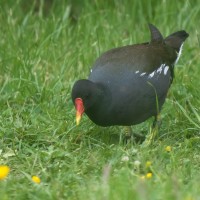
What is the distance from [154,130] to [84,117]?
63 cm

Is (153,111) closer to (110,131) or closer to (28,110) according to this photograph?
(110,131)

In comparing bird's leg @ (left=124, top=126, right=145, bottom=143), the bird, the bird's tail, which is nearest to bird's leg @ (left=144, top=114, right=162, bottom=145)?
the bird

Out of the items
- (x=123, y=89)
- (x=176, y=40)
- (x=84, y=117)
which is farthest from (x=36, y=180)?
(x=176, y=40)

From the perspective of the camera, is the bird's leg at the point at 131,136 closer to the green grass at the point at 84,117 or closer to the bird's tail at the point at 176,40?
the green grass at the point at 84,117

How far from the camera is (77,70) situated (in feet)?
22.5

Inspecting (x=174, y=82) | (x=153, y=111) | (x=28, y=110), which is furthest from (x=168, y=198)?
(x=174, y=82)

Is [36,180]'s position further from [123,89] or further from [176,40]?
[176,40]

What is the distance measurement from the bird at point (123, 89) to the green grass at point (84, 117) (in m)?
0.20

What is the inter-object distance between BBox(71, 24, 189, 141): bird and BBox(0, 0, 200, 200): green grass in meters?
0.20

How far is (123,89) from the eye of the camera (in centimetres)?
555

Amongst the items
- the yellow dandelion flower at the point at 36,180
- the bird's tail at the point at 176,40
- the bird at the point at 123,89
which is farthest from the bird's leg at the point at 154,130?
the yellow dandelion flower at the point at 36,180

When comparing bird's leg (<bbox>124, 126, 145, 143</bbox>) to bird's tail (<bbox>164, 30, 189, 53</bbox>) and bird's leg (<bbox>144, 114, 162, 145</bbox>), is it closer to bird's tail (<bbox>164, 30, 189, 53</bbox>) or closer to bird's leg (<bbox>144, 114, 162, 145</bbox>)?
bird's leg (<bbox>144, 114, 162, 145</bbox>)

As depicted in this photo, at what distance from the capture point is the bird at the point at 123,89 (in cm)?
548

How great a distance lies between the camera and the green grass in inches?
170
